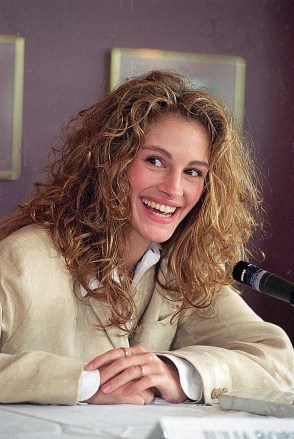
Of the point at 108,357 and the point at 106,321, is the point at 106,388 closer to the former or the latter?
the point at 108,357

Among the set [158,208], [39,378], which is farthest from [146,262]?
[39,378]

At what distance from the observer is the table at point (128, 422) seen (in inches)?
45.6

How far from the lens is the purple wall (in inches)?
154

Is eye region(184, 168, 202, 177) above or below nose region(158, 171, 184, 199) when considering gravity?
above

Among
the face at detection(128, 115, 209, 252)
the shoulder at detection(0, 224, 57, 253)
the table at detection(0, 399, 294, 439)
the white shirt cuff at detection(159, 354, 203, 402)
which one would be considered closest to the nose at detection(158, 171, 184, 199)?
the face at detection(128, 115, 209, 252)

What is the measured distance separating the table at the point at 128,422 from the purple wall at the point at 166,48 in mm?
2566

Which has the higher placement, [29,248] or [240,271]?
[240,271]

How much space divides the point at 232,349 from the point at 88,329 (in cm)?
33

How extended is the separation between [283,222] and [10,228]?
253cm

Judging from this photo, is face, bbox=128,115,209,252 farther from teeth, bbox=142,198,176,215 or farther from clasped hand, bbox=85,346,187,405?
clasped hand, bbox=85,346,187,405

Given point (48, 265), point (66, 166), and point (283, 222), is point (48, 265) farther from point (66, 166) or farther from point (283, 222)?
point (283, 222)

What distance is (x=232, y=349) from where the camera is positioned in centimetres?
189

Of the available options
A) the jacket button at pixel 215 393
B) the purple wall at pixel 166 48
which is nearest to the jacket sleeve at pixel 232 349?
the jacket button at pixel 215 393

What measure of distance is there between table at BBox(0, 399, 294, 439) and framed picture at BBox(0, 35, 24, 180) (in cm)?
253
